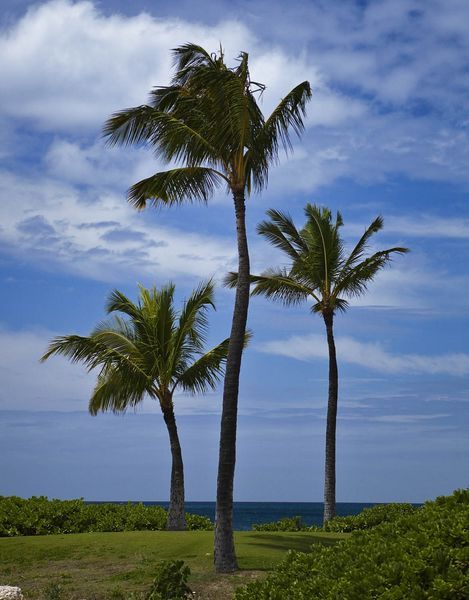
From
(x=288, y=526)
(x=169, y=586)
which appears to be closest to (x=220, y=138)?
(x=169, y=586)

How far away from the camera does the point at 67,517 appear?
23859mm

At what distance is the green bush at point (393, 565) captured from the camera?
578 cm

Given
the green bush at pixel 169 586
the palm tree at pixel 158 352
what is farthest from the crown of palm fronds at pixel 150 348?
the green bush at pixel 169 586

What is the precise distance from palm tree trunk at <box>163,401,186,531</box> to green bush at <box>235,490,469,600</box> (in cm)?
1621

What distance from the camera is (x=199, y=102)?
17.2 meters

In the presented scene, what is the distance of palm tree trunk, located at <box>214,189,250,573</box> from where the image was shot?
15.2 metres

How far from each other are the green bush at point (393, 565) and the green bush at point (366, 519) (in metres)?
16.4

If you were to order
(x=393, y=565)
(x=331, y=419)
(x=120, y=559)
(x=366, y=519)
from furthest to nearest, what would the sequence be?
1. (x=331, y=419)
2. (x=366, y=519)
3. (x=120, y=559)
4. (x=393, y=565)

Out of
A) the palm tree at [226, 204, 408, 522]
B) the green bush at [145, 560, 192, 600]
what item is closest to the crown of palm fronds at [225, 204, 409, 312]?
the palm tree at [226, 204, 408, 522]

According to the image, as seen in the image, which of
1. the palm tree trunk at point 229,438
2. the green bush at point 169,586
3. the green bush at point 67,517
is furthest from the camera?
the green bush at point 67,517

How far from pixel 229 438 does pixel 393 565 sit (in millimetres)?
9730

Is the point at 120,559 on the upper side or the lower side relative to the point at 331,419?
lower

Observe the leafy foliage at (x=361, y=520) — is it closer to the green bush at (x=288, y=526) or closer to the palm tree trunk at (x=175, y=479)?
the green bush at (x=288, y=526)

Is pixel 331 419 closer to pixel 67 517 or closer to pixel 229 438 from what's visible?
pixel 67 517
